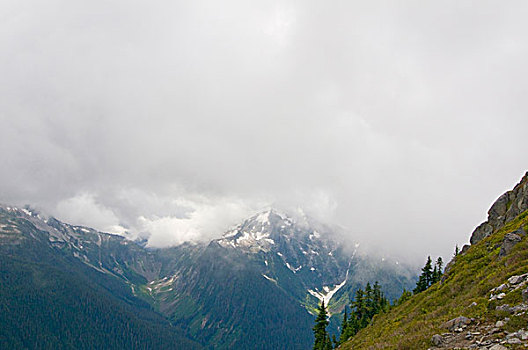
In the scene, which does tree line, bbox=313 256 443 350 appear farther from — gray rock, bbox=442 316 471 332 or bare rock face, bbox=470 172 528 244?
gray rock, bbox=442 316 471 332

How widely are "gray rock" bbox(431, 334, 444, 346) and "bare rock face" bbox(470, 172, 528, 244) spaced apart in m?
36.8

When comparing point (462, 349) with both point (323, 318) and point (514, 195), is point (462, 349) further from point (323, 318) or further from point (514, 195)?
point (323, 318)

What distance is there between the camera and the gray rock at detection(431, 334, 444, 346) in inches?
698

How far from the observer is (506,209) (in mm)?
53844

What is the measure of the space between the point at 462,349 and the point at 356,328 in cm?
6334

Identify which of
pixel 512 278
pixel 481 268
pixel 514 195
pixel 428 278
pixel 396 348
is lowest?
pixel 396 348

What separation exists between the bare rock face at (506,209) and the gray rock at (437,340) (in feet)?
121

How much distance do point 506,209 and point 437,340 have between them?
158 ft

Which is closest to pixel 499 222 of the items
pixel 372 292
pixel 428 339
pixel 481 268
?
pixel 481 268

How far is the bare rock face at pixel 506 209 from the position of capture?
46.1m

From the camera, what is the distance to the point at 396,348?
21.6 m

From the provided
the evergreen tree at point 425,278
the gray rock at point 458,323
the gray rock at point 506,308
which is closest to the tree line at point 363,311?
the evergreen tree at point 425,278

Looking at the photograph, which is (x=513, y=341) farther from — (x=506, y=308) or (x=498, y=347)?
(x=506, y=308)

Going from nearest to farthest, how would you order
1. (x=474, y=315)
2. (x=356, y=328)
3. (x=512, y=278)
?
(x=474, y=315) < (x=512, y=278) < (x=356, y=328)
